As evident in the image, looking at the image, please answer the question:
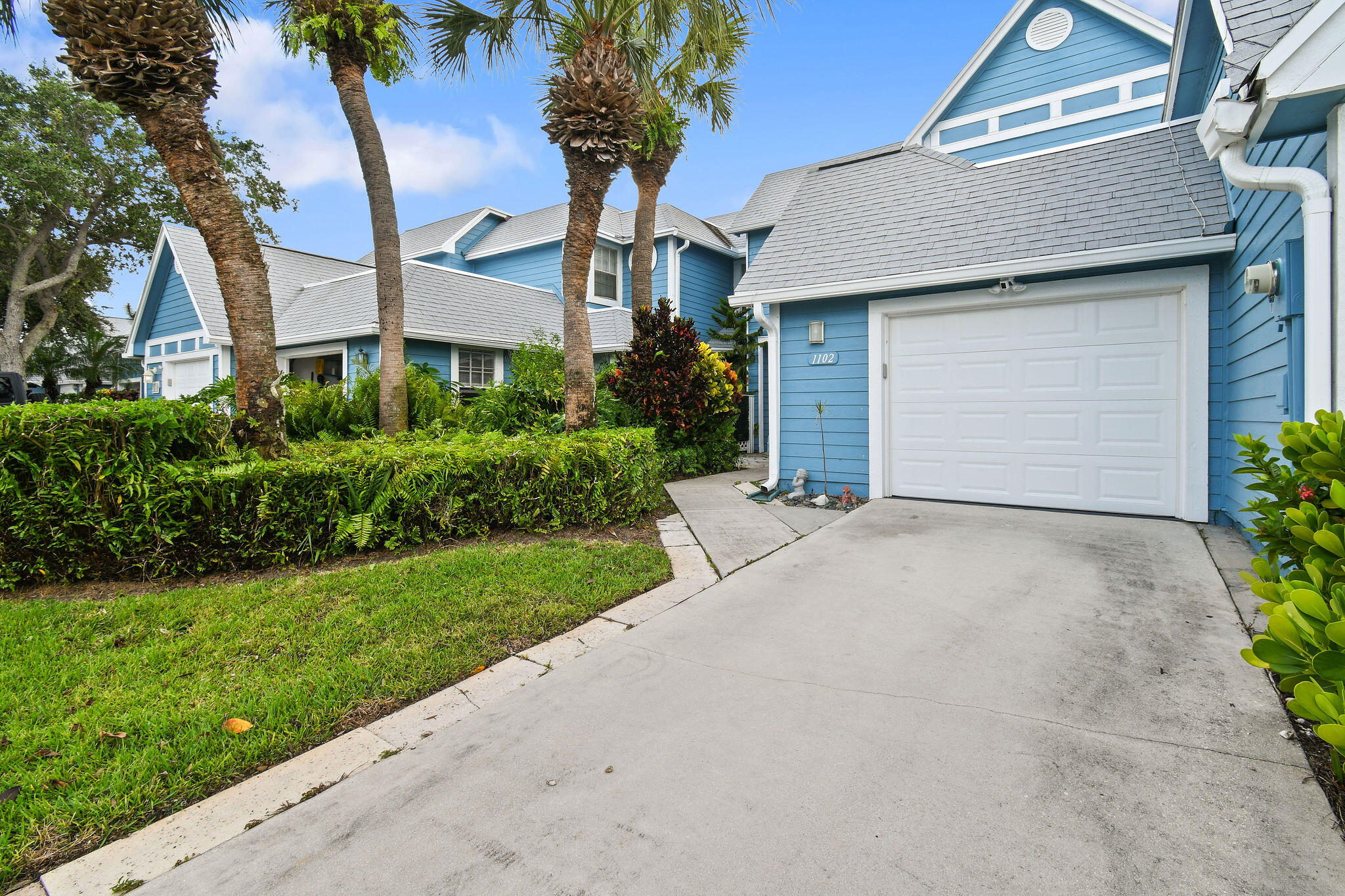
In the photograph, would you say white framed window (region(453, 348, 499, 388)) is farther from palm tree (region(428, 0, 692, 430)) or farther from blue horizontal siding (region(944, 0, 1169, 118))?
blue horizontal siding (region(944, 0, 1169, 118))

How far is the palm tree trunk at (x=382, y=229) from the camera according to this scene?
7973 mm

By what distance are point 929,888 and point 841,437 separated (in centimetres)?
583

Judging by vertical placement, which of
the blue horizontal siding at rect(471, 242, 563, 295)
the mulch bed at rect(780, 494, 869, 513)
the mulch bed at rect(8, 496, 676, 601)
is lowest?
the mulch bed at rect(8, 496, 676, 601)

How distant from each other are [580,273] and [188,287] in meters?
11.1

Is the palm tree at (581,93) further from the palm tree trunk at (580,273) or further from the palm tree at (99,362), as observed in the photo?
the palm tree at (99,362)

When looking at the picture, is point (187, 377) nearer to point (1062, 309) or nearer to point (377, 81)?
point (377, 81)

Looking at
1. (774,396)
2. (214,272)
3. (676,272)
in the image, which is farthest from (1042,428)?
(214,272)

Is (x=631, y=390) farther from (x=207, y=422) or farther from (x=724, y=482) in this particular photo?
(x=207, y=422)

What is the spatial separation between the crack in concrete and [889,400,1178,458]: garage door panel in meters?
4.30

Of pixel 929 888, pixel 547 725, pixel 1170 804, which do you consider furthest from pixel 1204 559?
pixel 547 725

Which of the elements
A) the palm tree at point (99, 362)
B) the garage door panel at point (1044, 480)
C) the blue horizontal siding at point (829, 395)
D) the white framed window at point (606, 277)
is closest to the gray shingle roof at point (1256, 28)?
the garage door panel at point (1044, 480)

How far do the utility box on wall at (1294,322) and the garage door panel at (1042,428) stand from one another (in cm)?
206

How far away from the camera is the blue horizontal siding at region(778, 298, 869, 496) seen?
7.07 metres

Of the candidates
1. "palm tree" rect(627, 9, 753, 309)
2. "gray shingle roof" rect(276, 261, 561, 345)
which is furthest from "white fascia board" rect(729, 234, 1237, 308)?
"gray shingle roof" rect(276, 261, 561, 345)
